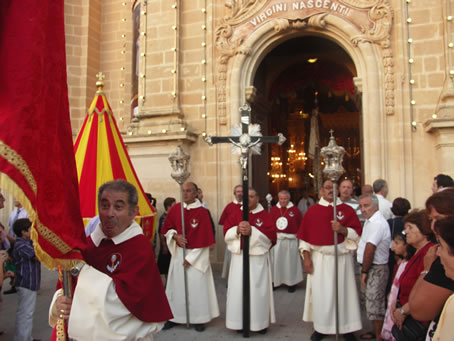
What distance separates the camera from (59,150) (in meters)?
2.34

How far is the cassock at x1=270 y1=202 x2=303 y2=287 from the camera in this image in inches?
302

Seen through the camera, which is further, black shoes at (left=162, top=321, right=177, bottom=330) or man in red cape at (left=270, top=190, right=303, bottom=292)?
man in red cape at (left=270, top=190, right=303, bottom=292)

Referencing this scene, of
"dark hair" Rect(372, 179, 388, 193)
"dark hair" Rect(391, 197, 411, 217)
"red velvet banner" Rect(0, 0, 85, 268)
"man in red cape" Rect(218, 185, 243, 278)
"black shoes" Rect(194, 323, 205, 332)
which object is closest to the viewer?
"red velvet banner" Rect(0, 0, 85, 268)

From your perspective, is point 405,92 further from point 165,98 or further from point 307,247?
point 165,98

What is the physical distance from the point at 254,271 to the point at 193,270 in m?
0.89

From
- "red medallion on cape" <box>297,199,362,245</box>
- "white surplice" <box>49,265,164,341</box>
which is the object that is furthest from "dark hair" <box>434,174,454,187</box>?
"white surplice" <box>49,265,164,341</box>

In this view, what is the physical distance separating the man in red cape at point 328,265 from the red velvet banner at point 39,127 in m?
3.41

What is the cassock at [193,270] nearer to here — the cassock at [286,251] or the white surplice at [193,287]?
the white surplice at [193,287]

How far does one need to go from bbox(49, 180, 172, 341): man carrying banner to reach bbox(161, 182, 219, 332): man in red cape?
10.1ft

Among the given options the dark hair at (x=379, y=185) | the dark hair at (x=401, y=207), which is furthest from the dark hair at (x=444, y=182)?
the dark hair at (x=379, y=185)

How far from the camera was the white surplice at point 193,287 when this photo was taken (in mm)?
5605

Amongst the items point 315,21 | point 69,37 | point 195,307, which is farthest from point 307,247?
point 69,37

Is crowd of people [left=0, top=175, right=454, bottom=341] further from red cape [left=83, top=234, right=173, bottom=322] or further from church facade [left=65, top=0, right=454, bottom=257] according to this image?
church facade [left=65, top=0, right=454, bottom=257]

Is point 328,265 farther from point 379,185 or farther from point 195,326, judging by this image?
point 379,185
